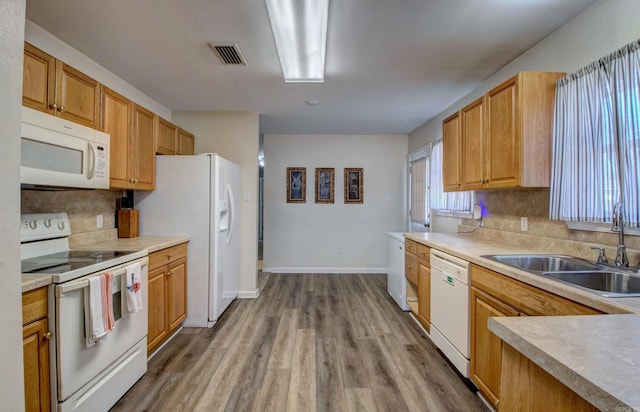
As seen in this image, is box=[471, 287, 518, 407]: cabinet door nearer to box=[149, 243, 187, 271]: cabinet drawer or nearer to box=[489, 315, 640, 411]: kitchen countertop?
box=[489, 315, 640, 411]: kitchen countertop

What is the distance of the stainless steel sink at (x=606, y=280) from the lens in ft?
4.75

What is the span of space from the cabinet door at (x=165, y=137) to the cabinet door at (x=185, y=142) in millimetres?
99

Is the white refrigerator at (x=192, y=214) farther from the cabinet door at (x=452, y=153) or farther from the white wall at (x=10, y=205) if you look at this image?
the cabinet door at (x=452, y=153)

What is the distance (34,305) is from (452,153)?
128 inches

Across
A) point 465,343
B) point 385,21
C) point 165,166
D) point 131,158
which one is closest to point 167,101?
point 165,166

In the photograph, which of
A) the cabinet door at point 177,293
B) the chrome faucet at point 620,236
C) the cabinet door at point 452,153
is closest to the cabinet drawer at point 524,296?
the chrome faucet at point 620,236

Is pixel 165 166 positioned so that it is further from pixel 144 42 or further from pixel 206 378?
pixel 206 378

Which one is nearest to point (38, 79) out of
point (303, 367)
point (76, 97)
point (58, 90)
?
point (58, 90)

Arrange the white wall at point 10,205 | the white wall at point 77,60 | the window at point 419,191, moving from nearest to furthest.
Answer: the white wall at point 10,205, the white wall at point 77,60, the window at point 419,191

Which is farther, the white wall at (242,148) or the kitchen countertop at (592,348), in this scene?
the white wall at (242,148)

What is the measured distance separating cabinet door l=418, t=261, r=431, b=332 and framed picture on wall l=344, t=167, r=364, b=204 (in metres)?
2.52

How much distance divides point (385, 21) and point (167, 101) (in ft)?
8.92

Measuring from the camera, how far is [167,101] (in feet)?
11.6

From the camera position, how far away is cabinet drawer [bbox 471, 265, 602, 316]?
4.15ft
